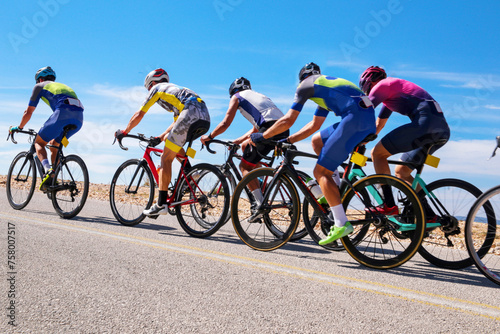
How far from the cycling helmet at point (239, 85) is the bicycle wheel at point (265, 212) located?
1849 millimetres

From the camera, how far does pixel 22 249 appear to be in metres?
4.69

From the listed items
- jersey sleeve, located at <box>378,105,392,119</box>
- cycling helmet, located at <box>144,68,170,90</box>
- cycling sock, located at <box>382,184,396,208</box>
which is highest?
cycling helmet, located at <box>144,68,170,90</box>

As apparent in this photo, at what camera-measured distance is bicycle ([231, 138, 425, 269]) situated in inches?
173

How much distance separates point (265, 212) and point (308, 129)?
117cm

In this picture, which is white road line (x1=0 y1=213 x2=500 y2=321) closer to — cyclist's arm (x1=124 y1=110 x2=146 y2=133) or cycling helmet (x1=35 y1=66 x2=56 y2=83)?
cyclist's arm (x1=124 y1=110 x2=146 y2=133)

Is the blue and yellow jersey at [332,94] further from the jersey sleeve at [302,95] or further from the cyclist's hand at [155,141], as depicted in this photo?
the cyclist's hand at [155,141]

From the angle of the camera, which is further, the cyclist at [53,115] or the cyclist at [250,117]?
the cyclist at [53,115]

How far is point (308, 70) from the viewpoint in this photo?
5570 millimetres

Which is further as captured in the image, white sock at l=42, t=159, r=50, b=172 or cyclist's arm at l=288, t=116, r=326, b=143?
white sock at l=42, t=159, r=50, b=172

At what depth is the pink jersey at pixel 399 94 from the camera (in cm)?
495

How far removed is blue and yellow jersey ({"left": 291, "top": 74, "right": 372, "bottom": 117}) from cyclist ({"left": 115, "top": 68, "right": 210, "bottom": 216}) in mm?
2062

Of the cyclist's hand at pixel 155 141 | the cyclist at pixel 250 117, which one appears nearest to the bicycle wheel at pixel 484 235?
the cyclist at pixel 250 117

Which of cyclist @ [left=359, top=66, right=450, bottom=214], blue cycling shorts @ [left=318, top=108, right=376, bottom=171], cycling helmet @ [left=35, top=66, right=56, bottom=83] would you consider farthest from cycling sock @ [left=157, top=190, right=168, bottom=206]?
cycling helmet @ [left=35, top=66, right=56, bottom=83]

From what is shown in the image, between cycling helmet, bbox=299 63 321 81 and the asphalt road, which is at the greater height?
cycling helmet, bbox=299 63 321 81
